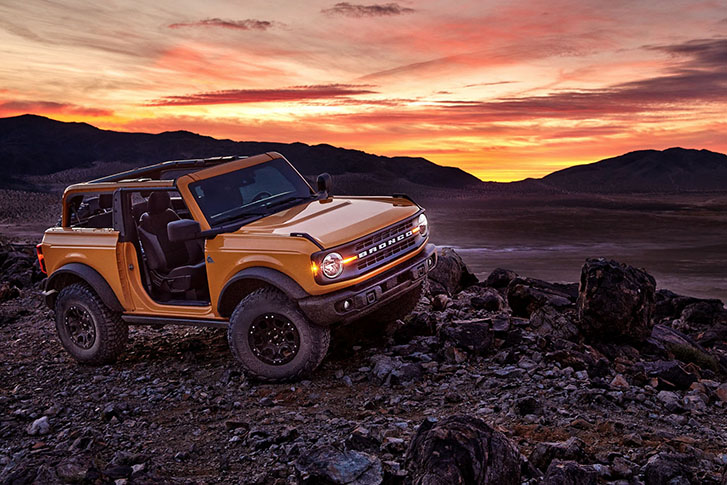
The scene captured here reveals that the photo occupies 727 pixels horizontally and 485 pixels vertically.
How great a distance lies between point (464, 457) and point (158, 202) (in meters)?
5.48

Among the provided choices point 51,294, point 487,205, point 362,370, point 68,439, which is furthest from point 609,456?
point 487,205

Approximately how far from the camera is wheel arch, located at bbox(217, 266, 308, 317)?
6.81 m

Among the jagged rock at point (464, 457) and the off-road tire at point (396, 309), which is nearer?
the jagged rock at point (464, 457)

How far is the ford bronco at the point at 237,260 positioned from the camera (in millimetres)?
6895

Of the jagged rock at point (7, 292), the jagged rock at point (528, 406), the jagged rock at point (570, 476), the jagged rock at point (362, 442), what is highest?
the jagged rock at point (570, 476)

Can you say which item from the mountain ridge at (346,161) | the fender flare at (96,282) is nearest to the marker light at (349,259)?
the fender flare at (96,282)

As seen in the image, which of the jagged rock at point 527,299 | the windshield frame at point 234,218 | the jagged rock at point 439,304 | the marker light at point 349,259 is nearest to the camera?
the marker light at point 349,259

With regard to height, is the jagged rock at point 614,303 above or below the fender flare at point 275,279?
below

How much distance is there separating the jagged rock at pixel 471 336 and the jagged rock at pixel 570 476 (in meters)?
3.38

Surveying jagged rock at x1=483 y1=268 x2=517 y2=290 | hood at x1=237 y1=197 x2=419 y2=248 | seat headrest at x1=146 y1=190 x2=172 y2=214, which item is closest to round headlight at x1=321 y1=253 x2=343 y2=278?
hood at x1=237 y1=197 x2=419 y2=248

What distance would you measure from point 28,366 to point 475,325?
6.04m

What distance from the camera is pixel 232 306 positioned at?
294 inches

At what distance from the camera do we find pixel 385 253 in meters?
7.42

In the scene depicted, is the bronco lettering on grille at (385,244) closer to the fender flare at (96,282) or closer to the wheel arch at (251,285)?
the wheel arch at (251,285)
